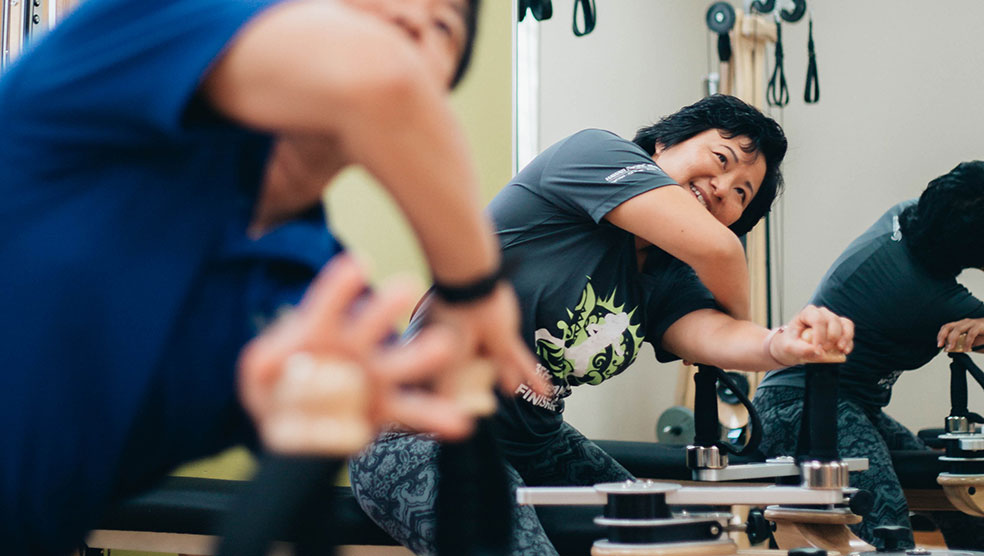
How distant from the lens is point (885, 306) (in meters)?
2.16

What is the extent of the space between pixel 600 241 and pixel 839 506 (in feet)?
1.81

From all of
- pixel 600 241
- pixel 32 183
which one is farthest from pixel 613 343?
pixel 32 183

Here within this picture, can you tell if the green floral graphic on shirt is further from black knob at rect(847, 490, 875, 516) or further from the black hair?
the black hair

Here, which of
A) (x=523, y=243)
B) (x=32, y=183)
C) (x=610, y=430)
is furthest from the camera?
(x=610, y=430)

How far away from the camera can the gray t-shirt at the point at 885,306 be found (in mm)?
2152

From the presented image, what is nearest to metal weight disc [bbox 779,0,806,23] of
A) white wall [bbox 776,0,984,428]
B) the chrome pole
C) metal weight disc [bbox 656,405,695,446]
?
white wall [bbox 776,0,984,428]

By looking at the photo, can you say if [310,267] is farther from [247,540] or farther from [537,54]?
[537,54]

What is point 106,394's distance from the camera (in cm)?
54

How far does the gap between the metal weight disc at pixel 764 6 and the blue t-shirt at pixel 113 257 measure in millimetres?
2989

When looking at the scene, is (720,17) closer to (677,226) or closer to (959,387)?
(959,387)

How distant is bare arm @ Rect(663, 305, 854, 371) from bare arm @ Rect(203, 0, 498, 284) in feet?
2.95

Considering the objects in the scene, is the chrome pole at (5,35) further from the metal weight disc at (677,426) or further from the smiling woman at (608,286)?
the metal weight disc at (677,426)

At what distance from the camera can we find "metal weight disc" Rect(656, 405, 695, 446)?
10.3ft

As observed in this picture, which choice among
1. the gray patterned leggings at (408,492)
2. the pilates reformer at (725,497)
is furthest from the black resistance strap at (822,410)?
the gray patterned leggings at (408,492)
